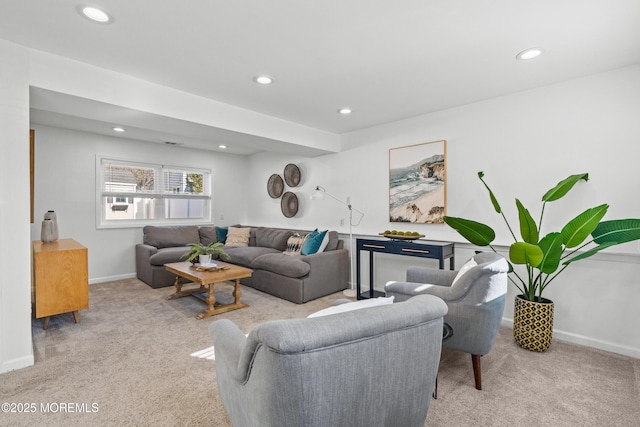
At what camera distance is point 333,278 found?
14.4 feet

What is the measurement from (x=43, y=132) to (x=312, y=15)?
4.66m

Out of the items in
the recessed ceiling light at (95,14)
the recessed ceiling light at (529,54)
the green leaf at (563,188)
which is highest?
the recessed ceiling light at (529,54)

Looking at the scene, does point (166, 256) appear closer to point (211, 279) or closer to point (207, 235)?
point (207, 235)

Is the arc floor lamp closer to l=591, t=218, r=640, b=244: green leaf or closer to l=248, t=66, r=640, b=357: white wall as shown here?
l=248, t=66, r=640, b=357: white wall

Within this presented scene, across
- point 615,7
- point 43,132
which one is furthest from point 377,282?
point 43,132

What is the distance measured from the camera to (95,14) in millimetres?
1901

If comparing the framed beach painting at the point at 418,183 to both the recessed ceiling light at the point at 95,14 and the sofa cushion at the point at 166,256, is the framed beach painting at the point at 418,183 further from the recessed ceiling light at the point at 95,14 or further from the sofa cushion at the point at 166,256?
the recessed ceiling light at the point at 95,14

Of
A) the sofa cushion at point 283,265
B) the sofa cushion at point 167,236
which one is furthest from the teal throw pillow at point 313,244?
the sofa cushion at point 167,236

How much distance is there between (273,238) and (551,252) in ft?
12.8

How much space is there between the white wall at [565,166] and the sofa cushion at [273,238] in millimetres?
1890

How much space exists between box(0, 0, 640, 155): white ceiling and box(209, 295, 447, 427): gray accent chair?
1765mm

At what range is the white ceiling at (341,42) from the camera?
1854 millimetres

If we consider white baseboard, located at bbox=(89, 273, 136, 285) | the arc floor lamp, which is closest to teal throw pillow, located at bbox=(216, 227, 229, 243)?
white baseboard, located at bbox=(89, 273, 136, 285)

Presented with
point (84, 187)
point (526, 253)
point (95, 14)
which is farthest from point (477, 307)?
point (84, 187)
